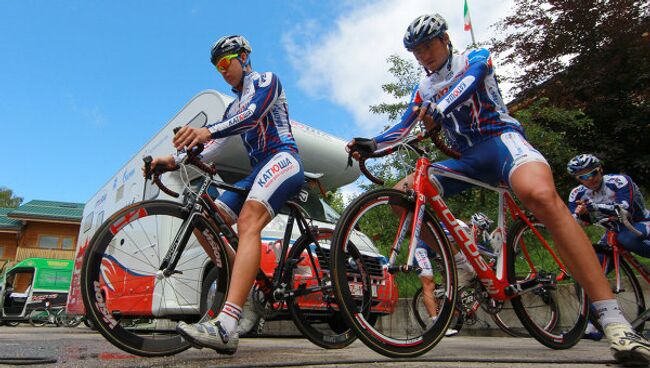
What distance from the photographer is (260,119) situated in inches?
115

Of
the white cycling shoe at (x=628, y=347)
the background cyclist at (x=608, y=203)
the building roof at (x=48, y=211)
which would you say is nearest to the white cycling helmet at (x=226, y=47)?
the white cycling shoe at (x=628, y=347)

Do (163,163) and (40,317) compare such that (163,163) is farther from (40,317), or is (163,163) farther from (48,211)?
(48,211)

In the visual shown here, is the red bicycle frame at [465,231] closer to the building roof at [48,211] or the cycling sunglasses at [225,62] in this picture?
the cycling sunglasses at [225,62]

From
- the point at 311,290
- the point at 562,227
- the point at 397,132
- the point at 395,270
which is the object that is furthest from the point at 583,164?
the point at 395,270

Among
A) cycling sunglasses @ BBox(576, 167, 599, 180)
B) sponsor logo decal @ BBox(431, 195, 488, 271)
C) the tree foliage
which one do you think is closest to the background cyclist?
cycling sunglasses @ BBox(576, 167, 599, 180)

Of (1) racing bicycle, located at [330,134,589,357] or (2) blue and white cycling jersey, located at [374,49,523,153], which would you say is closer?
(1) racing bicycle, located at [330,134,589,357]

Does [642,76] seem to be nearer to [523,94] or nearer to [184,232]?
[523,94]

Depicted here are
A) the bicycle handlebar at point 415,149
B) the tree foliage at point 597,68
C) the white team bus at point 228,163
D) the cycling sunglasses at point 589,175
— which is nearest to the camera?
the bicycle handlebar at point 415,149

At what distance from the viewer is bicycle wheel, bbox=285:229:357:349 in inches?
133

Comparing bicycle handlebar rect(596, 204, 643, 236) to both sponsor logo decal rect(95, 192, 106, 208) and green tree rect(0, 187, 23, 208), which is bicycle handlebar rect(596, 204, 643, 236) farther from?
green tree rect(0, 187, 23, 208)

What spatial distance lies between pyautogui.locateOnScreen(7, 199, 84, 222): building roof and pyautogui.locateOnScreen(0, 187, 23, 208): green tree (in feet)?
58.4

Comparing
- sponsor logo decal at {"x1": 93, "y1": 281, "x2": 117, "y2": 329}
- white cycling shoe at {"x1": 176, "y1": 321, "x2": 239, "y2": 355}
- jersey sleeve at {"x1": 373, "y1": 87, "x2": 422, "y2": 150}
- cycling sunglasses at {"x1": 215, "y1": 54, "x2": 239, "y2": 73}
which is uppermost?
cycling sunglasses at {"x1": 215, "y1": 54, "x2": 239, "y2": 73}

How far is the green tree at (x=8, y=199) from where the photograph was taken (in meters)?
54.6

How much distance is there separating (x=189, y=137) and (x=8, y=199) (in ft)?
207
